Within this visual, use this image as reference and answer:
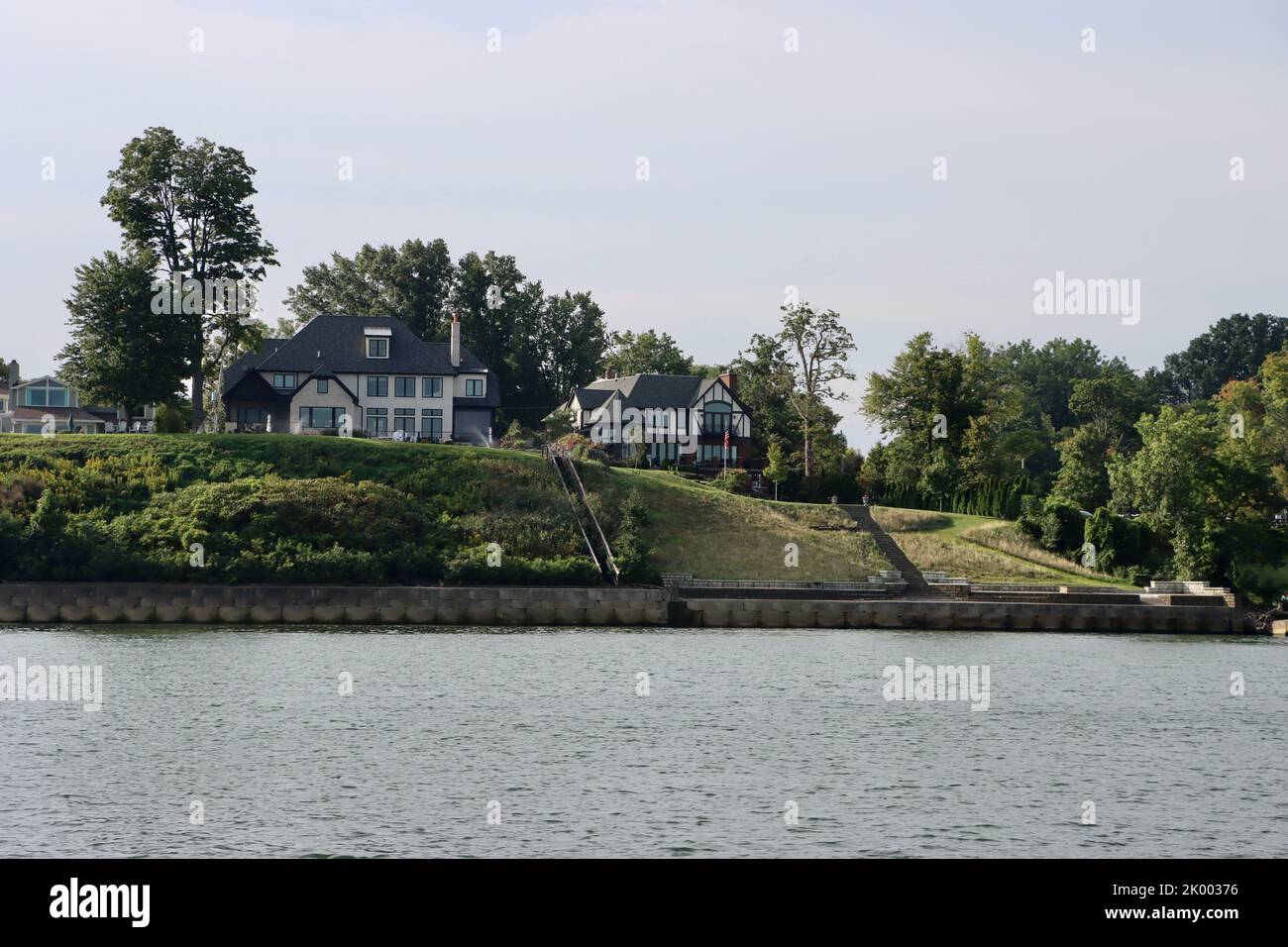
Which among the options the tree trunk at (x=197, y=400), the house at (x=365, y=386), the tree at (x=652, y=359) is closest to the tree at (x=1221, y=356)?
the tree at (x=652, y=359)

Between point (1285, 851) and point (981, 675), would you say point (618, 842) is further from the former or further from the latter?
point (981, 675)

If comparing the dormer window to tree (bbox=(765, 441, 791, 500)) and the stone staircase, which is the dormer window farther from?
the stone staircase

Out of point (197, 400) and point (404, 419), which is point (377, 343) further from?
point (197, 400)

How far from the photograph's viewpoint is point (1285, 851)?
74.3ft

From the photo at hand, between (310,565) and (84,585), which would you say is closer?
(84,585)

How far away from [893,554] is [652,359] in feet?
182

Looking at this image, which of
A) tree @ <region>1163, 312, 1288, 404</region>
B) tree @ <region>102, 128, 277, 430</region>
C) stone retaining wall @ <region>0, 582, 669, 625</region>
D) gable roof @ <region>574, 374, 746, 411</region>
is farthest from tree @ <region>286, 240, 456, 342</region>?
tree @ <region>1163, 312, 1288, 404</region>

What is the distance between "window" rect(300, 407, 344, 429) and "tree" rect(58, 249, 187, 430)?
1131 cm

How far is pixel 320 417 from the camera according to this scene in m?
89.1

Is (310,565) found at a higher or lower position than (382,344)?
lower

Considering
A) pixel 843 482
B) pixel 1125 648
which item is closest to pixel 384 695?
pixel 1125 648
